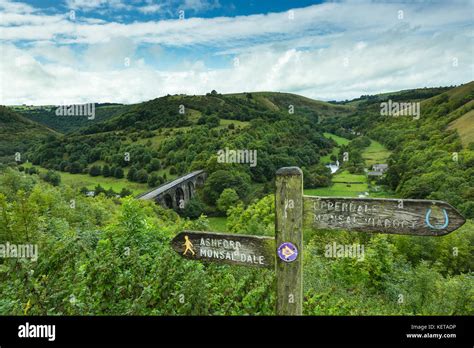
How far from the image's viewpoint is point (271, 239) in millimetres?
3170

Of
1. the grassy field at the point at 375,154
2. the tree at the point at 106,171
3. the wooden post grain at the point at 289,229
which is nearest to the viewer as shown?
the wooden post grain at the point at 289,229

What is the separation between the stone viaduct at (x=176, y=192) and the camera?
54688mm

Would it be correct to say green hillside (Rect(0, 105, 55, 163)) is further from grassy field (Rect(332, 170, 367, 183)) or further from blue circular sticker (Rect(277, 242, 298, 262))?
blue circular sticker (Rect(277, 242, 298, 262))

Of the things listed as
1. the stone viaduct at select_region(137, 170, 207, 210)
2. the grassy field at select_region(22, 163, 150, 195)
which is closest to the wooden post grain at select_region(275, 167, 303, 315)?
the stone viaduct at select_region(137, 170, 207, 210)

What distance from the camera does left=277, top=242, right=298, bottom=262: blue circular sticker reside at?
307cm

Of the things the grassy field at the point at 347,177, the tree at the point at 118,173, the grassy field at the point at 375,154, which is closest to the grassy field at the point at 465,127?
the grassy field at the point at 375,154

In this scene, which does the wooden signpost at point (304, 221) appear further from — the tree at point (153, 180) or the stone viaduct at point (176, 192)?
the tree at point (153, 180)

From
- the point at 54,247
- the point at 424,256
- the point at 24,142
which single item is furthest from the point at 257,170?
the point at 54,247

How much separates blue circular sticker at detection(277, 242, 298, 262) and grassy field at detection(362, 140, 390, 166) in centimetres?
8795

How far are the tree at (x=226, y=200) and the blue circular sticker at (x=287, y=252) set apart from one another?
60.9 metres

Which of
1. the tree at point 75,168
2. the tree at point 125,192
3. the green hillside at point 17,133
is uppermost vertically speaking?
the green hillside at point 17,133

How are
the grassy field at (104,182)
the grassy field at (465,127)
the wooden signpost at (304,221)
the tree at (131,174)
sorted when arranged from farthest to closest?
the tree at (131,174), the grassy field at (465,127), the grassy field at (104,182), the wooden signpost at (304,221)
